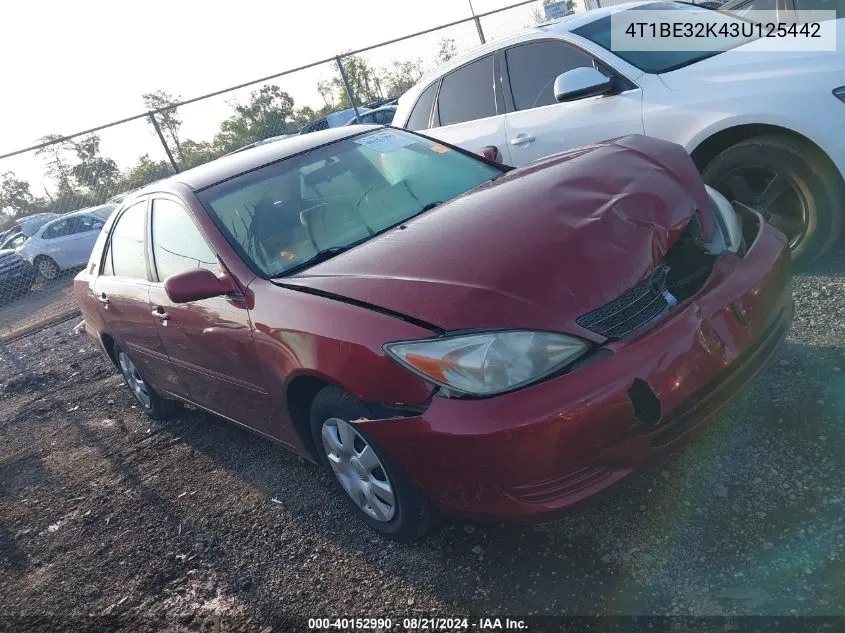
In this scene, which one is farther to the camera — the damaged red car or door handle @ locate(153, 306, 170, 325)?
door handle @ locate(153, 306, 170, 325)

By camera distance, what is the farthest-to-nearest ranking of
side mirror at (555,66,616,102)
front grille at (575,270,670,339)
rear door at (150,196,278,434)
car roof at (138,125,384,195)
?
1. side mirror at (555,66,616,102)
2. car roof at (138,125,384,195)
3. rear door at (150,196,278,434)
4. front grille at (575,270,670,339)

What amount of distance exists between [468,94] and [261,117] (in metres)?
9.94

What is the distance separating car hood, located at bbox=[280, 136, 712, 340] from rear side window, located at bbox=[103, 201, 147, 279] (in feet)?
5.46

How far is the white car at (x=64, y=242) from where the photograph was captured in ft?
49.2

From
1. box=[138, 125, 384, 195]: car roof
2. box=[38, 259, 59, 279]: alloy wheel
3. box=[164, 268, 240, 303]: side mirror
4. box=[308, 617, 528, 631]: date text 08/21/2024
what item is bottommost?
box=[38, 259, 59, 279]: alloy wheel

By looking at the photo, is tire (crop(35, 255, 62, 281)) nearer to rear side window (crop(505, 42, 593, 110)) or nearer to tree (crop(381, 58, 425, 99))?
tree (crop(381, 58, 425, 99))

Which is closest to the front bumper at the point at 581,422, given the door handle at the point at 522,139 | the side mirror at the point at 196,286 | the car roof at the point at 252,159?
the side mirror at the point at 196,286

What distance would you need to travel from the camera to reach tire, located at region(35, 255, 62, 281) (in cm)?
1577

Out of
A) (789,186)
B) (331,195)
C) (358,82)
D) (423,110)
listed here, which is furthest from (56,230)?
(789,186)

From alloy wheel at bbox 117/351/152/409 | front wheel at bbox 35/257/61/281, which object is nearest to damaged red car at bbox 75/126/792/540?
alloy wheel at bbox 117/351/152/409

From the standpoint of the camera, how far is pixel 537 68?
4.96 metres

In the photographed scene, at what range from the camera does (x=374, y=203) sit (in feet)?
11.1

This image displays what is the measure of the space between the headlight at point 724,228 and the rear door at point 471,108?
231cm

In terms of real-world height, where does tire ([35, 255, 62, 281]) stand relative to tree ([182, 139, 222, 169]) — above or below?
below
